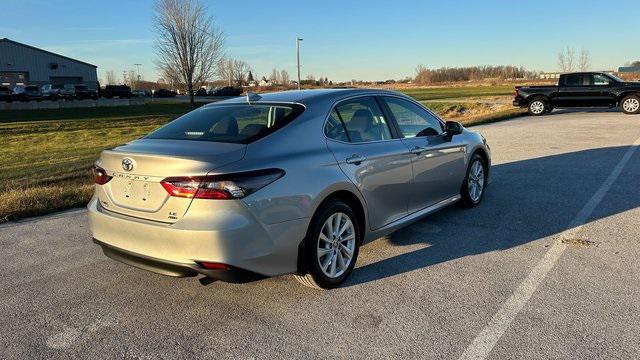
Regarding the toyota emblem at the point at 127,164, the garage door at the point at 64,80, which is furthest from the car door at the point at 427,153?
the garage door at the point at 64,80

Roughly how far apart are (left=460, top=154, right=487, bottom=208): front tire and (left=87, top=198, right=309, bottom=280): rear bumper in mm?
2992

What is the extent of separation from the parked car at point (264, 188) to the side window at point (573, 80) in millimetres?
19290

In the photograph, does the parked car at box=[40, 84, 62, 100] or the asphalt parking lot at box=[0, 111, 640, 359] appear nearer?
the asphalt parking lot at box=[0, 111, 640, 359]

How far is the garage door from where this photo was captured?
221ft

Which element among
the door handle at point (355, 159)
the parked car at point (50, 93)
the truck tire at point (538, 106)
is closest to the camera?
the door handle at point (355, 159)

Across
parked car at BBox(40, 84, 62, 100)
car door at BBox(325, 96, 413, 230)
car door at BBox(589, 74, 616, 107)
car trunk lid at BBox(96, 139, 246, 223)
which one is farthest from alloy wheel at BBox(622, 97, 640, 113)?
parked car at BBox(40, 84, 62, 100)

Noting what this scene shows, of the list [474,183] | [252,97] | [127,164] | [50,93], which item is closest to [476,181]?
[474,183]

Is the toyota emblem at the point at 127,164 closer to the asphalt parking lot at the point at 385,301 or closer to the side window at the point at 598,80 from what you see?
the asphalt parking lot at the point at 385,301

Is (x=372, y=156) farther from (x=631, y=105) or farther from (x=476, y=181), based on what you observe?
(x=631, y=105)

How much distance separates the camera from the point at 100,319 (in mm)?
3523

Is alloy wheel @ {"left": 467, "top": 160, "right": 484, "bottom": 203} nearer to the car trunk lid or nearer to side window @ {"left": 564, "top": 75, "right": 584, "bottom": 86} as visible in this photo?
the car trunk lid

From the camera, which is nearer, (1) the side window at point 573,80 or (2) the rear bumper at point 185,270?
(2) the rear bumper at point 185,270

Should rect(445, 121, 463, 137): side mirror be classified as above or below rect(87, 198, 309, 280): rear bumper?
above

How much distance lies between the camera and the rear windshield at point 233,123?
3.76 m
